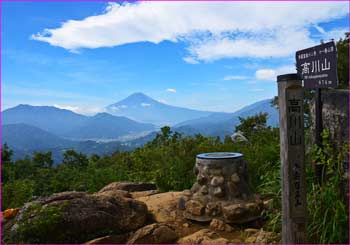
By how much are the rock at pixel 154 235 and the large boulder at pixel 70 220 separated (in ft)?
1.28

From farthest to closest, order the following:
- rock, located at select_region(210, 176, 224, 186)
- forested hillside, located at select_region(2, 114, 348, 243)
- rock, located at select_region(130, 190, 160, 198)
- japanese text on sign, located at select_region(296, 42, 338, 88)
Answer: rock, located at select_region(130, 190, 160, 198)
rock, located at select_region(210, 176, 224, 186)
forested hillside, located at select_region(2, 114, 348, 243)
japanese text on sign, located at select_region(296, 42, 338, 88)

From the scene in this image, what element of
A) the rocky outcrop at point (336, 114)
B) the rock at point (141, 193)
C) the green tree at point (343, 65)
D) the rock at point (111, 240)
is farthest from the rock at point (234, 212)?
the green tree at point (343, 65)

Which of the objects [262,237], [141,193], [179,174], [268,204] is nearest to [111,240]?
[262,237]

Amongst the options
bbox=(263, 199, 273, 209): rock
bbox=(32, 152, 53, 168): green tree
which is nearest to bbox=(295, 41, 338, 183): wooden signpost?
bbox=(263, 199, 273, 209): rock

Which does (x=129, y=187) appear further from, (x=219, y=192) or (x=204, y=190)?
(x=219, y=192)

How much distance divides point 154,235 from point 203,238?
0.54 m

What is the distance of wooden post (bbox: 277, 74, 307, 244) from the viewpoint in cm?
312

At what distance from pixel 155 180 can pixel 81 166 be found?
185 inches

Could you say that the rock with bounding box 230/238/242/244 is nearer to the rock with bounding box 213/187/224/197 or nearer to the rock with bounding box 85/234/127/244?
the rock with bounding box 213/187/224/197

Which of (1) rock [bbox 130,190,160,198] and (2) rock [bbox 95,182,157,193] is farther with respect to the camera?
(2) rock [bbox 95,182,157,193]

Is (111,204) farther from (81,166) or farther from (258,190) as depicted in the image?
(81,166)

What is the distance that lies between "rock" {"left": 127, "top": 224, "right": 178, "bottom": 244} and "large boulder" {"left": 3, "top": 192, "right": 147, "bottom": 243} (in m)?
0.39

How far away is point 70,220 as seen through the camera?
4402 mm

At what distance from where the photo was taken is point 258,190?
5.70 m
